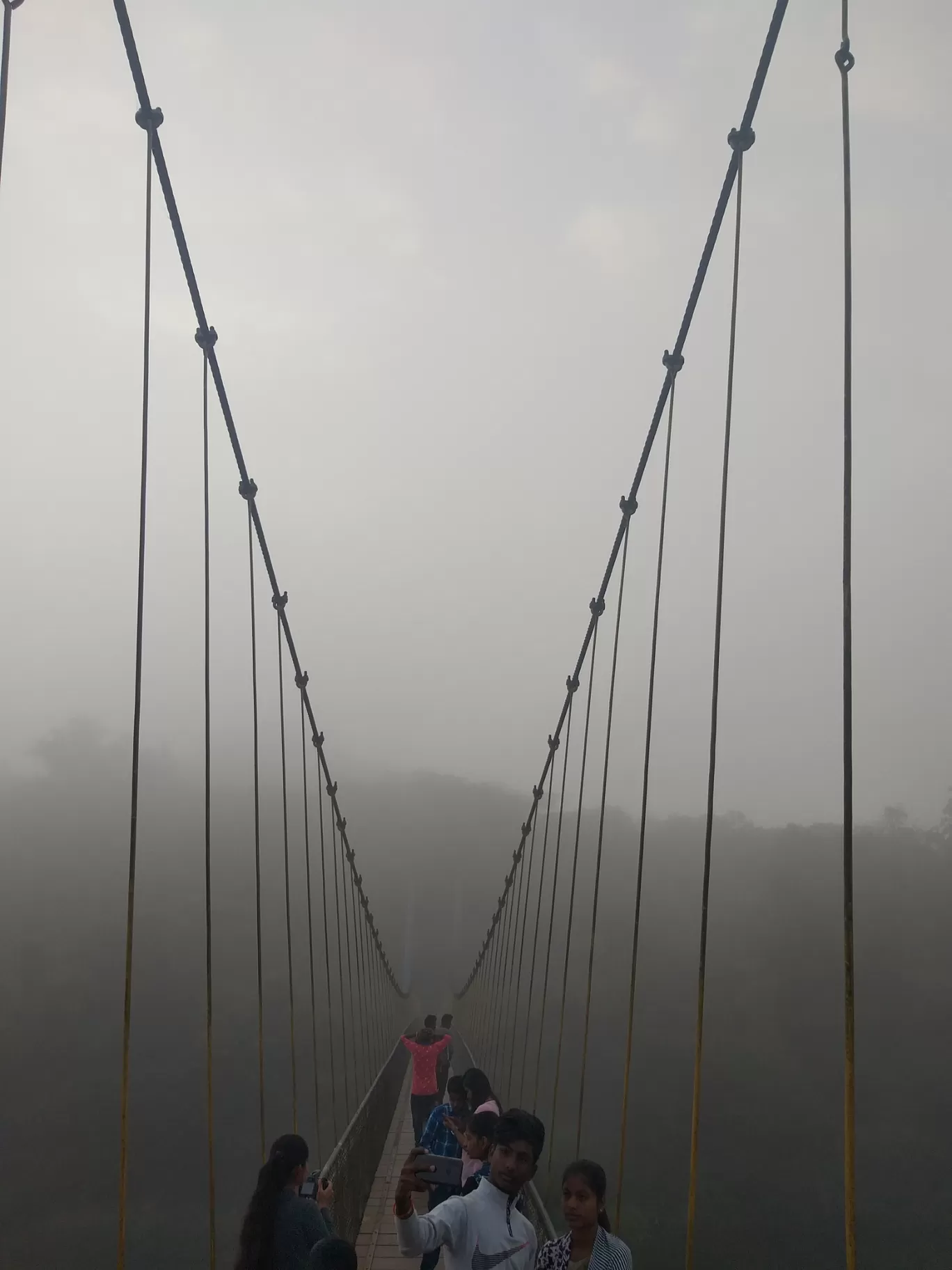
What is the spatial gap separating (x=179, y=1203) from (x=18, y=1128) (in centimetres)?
1346

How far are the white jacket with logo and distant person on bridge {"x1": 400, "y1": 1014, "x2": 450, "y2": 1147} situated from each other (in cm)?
Result: 402

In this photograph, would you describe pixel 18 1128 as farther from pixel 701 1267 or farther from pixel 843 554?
pixel 843 554

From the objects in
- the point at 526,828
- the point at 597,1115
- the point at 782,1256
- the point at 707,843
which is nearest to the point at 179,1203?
the point at 597,1115

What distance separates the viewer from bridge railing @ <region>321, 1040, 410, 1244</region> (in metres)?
4.75

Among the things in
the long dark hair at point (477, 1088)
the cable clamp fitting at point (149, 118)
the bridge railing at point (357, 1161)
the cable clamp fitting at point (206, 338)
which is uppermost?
the cable clamp fitting at point (149, 118)

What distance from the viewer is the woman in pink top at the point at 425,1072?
6.44 metres

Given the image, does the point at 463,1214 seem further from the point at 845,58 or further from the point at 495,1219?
the point at 845,58

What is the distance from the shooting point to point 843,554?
2428 mm

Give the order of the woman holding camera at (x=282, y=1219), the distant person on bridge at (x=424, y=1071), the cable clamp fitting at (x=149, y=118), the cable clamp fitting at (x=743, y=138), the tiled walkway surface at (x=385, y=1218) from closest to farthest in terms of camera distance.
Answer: the woman holding camera at (x=282, y=1219)
the cable clamp fitting at (x=149, y=118)
the cable clamp fitting at (x=743, y=138)
the tiled walkway surface at (x=385, y=1218)
the distant person on bridge at (x=424, y=1071)

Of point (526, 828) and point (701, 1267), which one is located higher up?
point (526, 828)

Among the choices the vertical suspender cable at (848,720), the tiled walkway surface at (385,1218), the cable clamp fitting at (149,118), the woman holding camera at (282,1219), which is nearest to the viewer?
the vertical suspender cable at (848,720)

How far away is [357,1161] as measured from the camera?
557 centimetres

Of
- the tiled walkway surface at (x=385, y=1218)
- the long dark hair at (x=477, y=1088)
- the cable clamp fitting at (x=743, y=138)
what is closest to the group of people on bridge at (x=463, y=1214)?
the long dark hair at (x=477, y=1088)

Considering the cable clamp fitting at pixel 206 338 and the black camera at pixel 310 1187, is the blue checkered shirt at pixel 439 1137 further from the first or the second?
the cable clamp fitting at pixel 206 338
